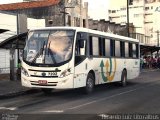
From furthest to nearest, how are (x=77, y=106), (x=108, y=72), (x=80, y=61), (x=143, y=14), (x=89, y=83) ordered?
(x=143, y=14)
(x=108, y=72)
(x=89, y=83)
(x=80, y=61)
(x=77, y=106)

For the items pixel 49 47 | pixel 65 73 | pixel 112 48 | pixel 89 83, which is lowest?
pixel 89 83

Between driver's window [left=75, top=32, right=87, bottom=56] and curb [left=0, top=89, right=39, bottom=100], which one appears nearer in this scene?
driver's window [left=75, top=32, right=87, bottom=56]

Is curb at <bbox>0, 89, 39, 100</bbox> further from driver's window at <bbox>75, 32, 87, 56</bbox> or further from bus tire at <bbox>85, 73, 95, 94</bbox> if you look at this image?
driver's window at <bbox>75, 32, 87, 56</bbox>

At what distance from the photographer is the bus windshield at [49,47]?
17.2 metres

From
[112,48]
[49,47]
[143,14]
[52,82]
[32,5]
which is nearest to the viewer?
[52,82]

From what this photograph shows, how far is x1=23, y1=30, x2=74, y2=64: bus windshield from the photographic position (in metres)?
17.2

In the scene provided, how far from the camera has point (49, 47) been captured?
17.4 m

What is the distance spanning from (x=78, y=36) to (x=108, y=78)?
165 inches

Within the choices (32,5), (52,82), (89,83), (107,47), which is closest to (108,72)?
(107,47)

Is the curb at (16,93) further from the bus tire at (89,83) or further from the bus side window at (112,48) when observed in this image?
the bus side window at (112,48)

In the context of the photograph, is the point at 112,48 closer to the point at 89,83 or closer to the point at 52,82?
the point at 89,83

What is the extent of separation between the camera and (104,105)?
586 inches

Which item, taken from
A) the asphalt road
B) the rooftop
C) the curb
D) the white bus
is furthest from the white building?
the asphalt road

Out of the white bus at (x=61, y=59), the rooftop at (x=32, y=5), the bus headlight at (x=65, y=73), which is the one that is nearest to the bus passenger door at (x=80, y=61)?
the white bus at (x=61, y=59)
